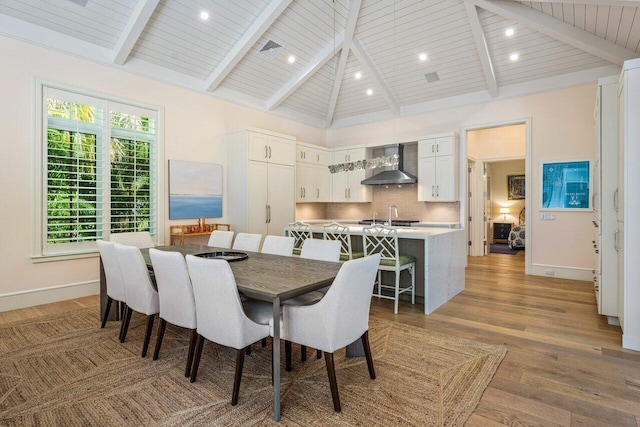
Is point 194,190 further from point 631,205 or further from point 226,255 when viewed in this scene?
point 631,205

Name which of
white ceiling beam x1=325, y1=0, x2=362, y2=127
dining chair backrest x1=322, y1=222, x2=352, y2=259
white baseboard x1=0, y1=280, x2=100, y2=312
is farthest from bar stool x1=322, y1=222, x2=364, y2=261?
white baseboard x1=0, y1=280, x2=100, y2=312

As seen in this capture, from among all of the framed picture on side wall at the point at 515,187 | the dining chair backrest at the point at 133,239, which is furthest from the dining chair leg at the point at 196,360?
the framed picture on side wall at the point at 515,187

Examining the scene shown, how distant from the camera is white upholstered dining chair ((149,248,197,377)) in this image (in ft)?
7.30

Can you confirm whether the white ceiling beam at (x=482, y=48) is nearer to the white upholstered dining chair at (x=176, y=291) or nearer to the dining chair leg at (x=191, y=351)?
the white upholstered dining chair at (x=176, y=291)

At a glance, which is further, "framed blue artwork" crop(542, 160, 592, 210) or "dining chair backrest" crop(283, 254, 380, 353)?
"framed blue artwork" crop(542, 160, 592, 210)

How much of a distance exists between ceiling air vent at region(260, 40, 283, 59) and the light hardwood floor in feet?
13.1

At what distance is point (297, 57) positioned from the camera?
5621mm

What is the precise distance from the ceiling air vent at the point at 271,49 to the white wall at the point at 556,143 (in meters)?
3.57

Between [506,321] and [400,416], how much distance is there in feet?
7.05

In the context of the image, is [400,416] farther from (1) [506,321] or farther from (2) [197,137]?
(2) [197,137]

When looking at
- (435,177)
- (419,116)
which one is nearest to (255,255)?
(435,177)

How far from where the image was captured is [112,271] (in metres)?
2.95

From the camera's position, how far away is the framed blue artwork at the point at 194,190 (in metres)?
5.06

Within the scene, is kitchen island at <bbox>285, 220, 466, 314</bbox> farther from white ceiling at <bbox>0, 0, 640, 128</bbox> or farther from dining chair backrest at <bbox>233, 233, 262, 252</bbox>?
white ceiling at <bbox>0, 0, 640, 128</bbox>
